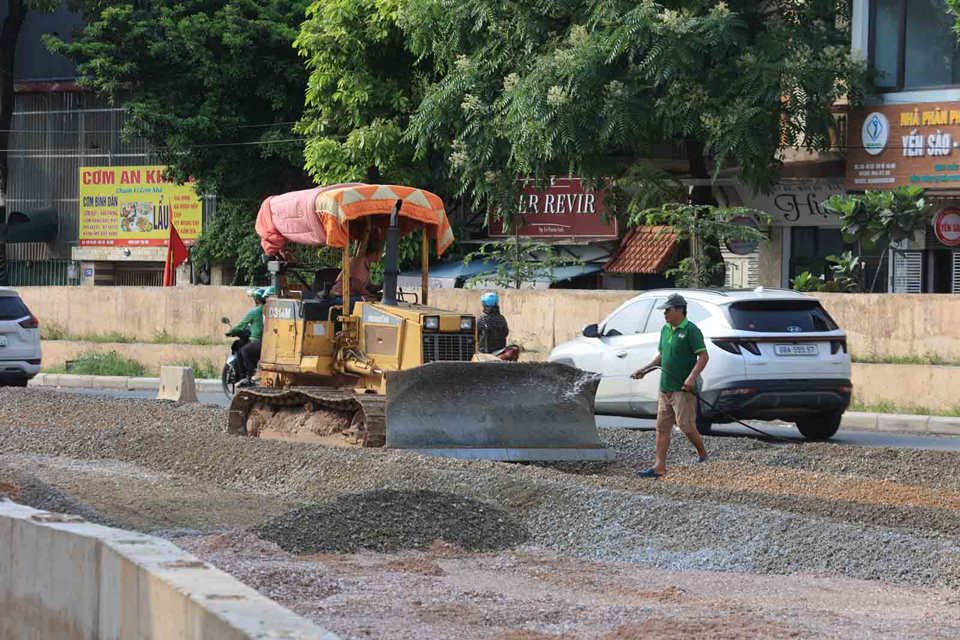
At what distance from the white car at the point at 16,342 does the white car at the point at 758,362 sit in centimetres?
1016

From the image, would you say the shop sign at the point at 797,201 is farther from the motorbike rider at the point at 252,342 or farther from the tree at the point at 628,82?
the motorbike rider at the point at 252,342

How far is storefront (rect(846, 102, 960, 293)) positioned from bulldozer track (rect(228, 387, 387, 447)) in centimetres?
1405

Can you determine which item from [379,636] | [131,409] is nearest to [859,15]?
[131,409]

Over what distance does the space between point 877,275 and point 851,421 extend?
9.02 m

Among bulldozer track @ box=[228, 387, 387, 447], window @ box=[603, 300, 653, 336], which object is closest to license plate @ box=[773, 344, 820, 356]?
window @ box=[603, 300, 653, 336]

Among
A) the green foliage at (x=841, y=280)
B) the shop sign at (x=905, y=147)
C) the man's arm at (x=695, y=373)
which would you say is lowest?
the man's arm at (x=695, y=373)

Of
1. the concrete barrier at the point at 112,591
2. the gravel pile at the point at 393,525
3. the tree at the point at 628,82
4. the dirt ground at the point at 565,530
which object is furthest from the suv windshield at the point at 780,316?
the concrete barrier at the point at 112,591

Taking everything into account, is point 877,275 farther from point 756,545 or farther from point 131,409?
point 756,545

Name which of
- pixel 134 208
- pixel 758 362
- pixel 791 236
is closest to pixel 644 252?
pixel 791 236

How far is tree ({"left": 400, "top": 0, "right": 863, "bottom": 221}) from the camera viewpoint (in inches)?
1064

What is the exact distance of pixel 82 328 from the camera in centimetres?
3453

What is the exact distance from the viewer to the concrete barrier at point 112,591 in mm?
4957

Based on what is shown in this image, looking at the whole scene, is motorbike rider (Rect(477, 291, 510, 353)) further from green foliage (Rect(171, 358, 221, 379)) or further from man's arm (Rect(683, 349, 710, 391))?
green foliage (Rect(171, 358, 221, 379))

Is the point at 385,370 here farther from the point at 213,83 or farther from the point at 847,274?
the point at 213,83
